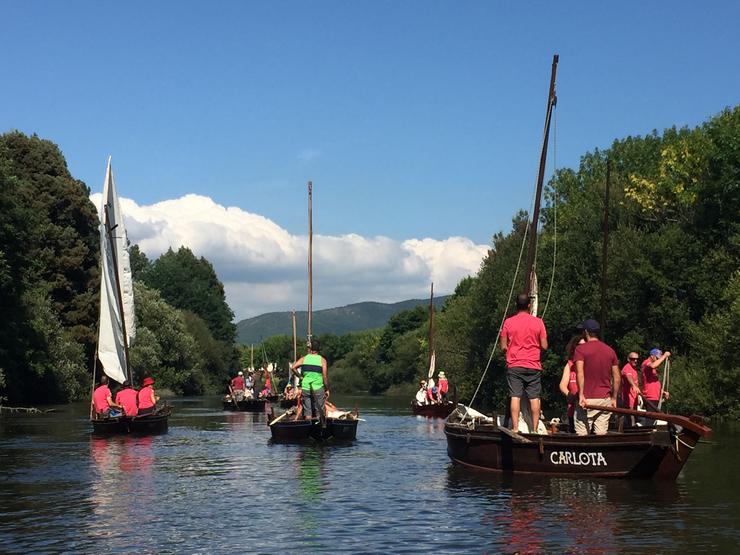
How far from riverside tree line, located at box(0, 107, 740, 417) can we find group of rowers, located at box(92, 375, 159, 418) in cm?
1204

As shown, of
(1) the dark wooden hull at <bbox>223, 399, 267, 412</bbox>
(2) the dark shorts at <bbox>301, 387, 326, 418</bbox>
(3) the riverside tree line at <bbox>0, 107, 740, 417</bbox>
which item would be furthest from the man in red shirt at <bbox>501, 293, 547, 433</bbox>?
(1) the dark wooden hull at <bbox>223, 399, 267, 412</bbox>

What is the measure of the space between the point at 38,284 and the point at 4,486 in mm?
58277

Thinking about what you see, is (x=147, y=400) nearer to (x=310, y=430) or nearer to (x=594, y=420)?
(x=310, y=430)

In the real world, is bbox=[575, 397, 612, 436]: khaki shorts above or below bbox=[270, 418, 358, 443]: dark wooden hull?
above

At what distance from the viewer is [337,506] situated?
672 inches

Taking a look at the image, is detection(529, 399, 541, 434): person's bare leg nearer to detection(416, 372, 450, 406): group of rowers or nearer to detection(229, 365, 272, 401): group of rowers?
detection(416, 372, 450, 406): group of rowers

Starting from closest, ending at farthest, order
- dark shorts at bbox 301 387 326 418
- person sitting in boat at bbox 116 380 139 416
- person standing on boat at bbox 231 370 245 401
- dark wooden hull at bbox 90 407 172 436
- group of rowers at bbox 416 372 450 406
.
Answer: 1. dark shorts at bbox 301 387 326 418
2. dark wooden hull at bbox 90 407 172 436
3. person sitting in boat at bbox 116 380 139 416
4. group of rowers at bbox 416 372 450 406
5. person standing on boat at bbox 231 370 245 401

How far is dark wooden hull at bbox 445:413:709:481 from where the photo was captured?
62.7 feet

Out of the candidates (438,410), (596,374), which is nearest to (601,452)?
(596,374)

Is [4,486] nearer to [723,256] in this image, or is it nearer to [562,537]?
[562,537]

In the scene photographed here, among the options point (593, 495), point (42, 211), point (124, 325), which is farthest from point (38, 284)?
point (593, 495)

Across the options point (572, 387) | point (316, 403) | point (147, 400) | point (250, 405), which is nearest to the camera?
point (572, 387)

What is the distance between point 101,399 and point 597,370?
2016 cm

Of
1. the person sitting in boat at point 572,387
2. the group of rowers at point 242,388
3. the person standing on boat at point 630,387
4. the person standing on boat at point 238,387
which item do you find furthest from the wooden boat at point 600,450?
the person standing on boat at point 238,387
